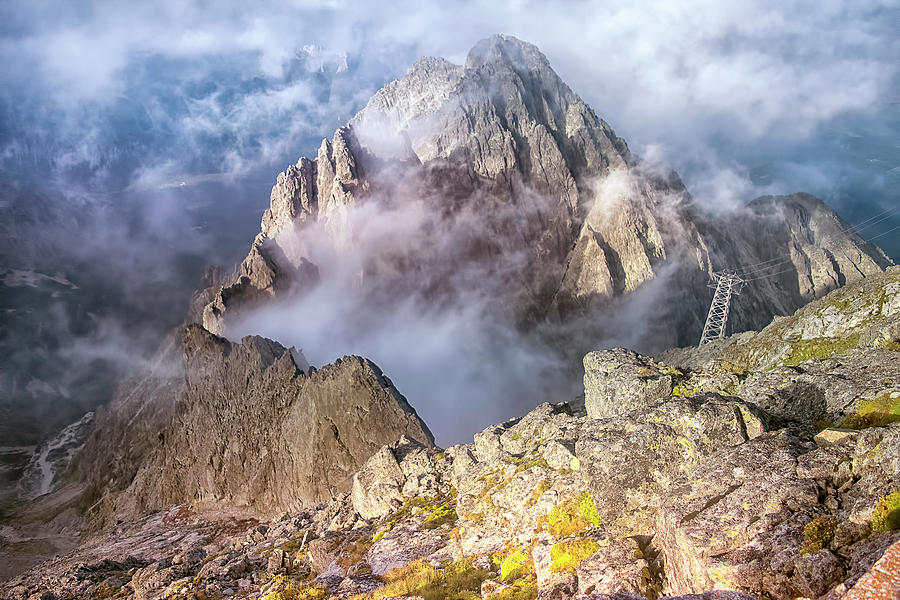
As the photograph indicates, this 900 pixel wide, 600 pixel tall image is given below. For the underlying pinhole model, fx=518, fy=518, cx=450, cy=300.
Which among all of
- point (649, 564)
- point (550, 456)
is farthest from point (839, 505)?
point (550, 456)

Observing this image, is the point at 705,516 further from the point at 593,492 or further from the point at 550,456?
the point at 550,456

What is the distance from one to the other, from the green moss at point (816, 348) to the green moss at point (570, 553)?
3375 cm

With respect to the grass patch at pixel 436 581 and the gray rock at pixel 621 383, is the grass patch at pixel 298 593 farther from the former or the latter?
the gray rock at pixel 621 383

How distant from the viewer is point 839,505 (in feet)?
42.9

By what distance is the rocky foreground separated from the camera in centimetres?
1233

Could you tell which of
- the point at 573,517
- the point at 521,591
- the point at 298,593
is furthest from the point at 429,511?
the point at 521,591

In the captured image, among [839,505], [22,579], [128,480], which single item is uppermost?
[128,480]

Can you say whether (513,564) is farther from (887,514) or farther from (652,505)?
(887,514)

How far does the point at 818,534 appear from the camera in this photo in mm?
12078

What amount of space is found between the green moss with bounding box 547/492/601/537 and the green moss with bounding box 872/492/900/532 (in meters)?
9.24

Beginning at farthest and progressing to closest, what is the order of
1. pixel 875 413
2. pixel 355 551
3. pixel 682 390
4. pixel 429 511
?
pixel 429 511 < pixel 355 551 < pixel 682 390 < pixel 875 413

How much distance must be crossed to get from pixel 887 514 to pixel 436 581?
1578 centimetres

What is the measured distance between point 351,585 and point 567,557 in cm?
1193

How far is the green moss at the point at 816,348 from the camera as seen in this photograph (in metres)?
43.5
